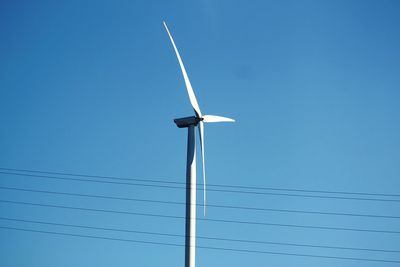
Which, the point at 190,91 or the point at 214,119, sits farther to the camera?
the point at 214,119

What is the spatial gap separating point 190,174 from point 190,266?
5.00 meters

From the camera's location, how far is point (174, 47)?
22625 millimetres

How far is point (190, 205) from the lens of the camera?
20078 mm

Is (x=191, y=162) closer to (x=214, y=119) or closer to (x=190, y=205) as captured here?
(x=190, y=205)

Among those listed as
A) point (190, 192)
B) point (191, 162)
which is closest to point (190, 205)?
point (190, 192)

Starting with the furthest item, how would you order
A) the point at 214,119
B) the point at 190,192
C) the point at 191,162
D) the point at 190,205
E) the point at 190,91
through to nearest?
the point at 214,119, the point at 190,91, the point at 191,162, the point at 190,192, the point at 190,205

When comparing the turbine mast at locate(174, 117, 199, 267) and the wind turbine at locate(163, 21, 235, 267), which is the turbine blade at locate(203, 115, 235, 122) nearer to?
the wind turbine at locate(163, 21, 235, 267)

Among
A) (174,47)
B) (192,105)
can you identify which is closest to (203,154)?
(192,105)

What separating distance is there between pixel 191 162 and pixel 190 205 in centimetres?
263

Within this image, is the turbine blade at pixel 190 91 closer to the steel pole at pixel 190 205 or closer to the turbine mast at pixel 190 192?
the turbine mast at pixel 190 192

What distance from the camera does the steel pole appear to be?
63.2ft

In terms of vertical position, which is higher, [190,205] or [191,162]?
[191,162]

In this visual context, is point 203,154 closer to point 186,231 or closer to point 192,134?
point 192,134

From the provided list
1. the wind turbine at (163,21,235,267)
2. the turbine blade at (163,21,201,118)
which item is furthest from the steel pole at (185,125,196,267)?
the turbine blade at (163,21,201,118)
